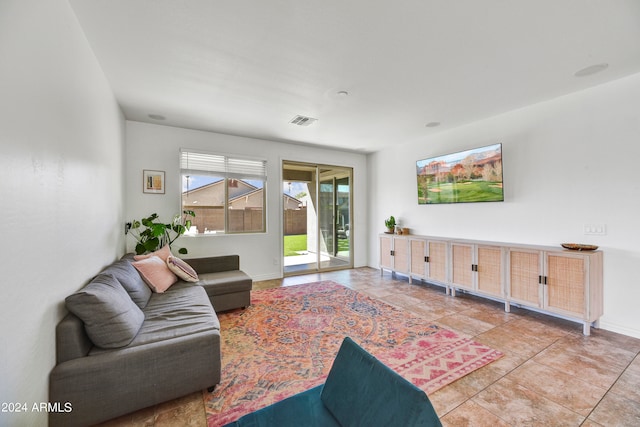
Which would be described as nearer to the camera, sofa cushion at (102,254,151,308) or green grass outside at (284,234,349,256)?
sofa cushion at (102,254,151,308)

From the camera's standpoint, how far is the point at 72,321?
1.61 meters

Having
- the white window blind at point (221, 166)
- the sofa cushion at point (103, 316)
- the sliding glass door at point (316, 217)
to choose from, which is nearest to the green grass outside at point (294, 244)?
the sliding glass door at point (316, 217)

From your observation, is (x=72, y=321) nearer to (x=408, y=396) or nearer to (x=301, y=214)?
(x=408, y=396)

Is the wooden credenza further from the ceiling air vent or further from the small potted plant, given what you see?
the ceiling air vent

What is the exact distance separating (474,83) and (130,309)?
3.91 m

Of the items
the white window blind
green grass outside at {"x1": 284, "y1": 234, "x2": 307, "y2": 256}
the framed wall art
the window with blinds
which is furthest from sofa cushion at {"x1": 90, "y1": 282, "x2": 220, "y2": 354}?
green grass outside at {"x1": 284, "y1": 234, "x2": 307, "y2": 256}

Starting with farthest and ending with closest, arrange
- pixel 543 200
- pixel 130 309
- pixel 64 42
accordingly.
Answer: pixel 543 200
pixel 130 309
pixel 64 42

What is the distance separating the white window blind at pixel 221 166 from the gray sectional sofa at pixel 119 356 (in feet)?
→ 8.60

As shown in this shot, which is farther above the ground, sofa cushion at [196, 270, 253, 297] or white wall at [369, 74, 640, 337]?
white wall at [369, 74, 640, 337]

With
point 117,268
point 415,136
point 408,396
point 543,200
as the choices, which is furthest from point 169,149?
point 543,200

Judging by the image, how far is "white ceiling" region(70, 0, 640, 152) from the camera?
1.85 metres

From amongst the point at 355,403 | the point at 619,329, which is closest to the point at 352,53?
the point at 355,403

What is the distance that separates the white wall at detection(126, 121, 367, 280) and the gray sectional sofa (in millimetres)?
2236

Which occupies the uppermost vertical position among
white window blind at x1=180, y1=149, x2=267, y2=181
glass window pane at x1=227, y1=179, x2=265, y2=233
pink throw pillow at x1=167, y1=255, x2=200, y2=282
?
white window blind at x1=180, y1=149, x2=267, y2=181
